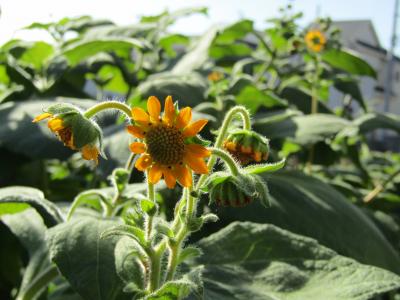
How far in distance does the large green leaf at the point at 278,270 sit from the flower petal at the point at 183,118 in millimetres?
292

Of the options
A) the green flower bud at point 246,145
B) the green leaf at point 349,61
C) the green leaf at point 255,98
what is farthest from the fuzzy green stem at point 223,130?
the green leaf at point 349,61

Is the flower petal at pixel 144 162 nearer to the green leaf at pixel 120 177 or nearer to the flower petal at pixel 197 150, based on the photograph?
the flower petal at pixel 197 150

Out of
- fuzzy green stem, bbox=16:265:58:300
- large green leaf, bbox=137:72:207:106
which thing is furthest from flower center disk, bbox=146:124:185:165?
large green leaf, bbox=137:72:207:106

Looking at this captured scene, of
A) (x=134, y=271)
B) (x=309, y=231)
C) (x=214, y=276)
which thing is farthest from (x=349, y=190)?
(x=134, y=271)

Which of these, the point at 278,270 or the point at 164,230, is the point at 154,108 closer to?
the point at 164,230

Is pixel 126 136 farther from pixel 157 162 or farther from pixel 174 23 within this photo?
pixel 174 23

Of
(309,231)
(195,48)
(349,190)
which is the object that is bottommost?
(349,190)

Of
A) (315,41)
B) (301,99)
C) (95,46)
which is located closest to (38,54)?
(95,46)

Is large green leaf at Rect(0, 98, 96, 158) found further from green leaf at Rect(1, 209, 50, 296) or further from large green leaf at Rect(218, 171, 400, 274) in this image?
large green leaf at Rect(218, 171, 400, 274)

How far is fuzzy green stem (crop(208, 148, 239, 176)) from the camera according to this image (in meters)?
0.86

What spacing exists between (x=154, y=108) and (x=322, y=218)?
2.15 feet

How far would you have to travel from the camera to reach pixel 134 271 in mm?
896

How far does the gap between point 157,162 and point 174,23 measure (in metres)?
1.58

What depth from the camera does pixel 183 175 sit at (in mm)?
832
